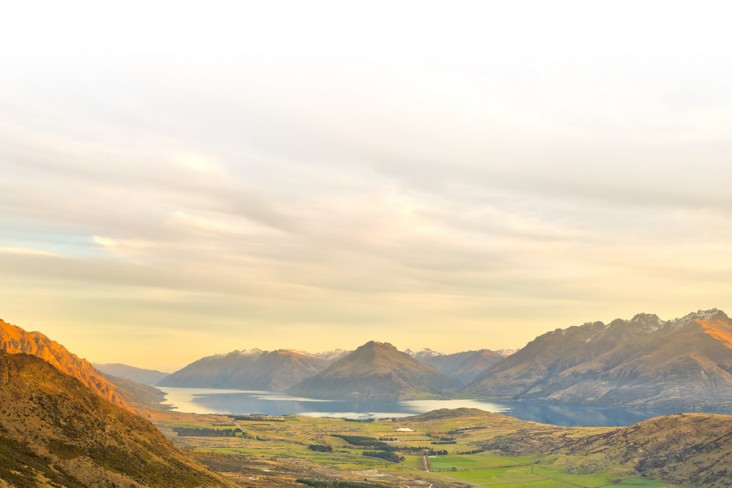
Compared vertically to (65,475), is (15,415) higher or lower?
higher

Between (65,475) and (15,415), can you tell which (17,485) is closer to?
(65,475)

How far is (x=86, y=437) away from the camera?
197 m

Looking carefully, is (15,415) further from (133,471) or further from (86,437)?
(133,471)

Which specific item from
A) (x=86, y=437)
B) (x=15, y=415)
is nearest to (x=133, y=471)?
(x=86, y=437)

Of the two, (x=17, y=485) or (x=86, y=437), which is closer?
(x=17, y=485)

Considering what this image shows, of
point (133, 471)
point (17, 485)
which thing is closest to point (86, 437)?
point (133, 471)

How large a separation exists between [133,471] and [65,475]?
2638 centimetres

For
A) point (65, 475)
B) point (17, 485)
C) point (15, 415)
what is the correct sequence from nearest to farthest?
point (17, 485), point (65, 475), point (15, 415)

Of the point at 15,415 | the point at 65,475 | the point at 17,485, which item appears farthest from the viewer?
the point at 15,415

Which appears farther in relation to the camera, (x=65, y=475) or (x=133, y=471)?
(x=133, y=471)

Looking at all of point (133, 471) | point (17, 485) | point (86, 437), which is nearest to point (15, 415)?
point (86, 437)

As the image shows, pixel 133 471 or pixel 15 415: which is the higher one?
pixel 15 415

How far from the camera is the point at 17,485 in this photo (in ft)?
462

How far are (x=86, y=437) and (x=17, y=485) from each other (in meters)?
57.0
